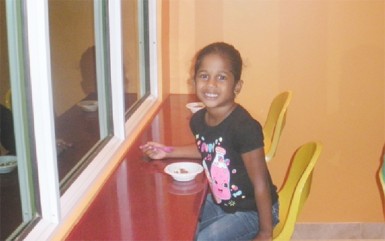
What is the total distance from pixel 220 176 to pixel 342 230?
5.40 feet

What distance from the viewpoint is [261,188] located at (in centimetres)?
164

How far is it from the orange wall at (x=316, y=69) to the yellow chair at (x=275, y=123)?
0.42 metres

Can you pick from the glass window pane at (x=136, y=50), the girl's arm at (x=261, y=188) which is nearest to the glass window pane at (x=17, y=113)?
the girl's arm at (x=261, y=188)

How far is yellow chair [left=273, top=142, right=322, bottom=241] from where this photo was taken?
1.67m

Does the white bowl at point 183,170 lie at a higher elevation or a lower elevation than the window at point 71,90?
lower

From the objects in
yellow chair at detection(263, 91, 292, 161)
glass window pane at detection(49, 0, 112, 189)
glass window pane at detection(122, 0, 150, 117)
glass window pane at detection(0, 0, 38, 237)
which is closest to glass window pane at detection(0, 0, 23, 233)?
glass window pane at detection(0, 0, 38, 237)

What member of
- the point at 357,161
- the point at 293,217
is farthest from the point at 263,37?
the point at 293,217

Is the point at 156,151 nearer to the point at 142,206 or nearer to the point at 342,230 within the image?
the point at 142,206

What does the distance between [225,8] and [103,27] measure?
1.07 meters

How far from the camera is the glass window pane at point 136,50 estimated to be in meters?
2.60

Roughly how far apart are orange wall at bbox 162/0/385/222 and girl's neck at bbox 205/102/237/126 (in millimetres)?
1226

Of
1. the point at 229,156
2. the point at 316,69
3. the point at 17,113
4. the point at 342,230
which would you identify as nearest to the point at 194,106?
the point at 316,69

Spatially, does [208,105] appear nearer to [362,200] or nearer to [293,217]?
[293,217]

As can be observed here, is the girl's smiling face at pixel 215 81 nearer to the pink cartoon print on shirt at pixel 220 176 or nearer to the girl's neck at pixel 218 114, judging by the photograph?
the girl's neck at pixel 218 114
